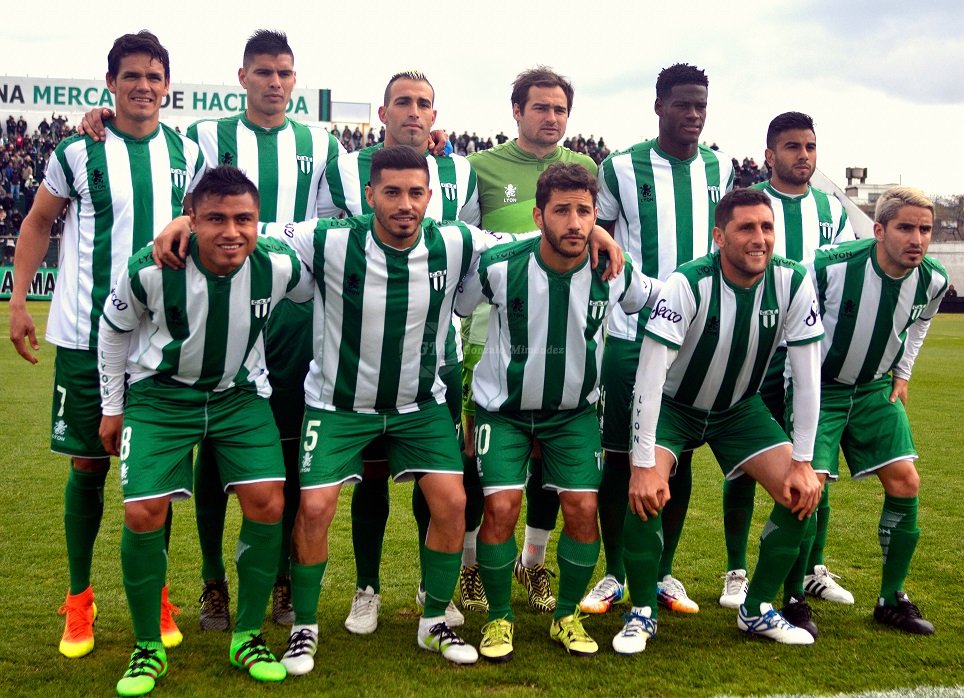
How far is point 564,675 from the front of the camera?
3.42 m

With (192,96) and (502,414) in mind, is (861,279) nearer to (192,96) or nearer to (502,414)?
(502,414)

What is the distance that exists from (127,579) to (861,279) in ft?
10.8

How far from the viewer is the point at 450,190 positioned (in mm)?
4430

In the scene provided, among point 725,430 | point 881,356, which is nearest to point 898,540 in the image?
point 881,356

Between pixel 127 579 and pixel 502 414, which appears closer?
pixel 127 579

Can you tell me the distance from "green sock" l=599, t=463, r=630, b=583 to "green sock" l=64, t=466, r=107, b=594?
2.24 m

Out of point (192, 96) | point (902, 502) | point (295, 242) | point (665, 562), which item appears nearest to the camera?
point (295, 242)

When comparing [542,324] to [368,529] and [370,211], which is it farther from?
[368,529]

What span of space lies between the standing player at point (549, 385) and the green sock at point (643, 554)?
0.17 meters

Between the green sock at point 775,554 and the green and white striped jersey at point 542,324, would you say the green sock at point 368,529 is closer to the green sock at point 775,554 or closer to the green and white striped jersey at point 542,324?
the green and white striped jersey at point 542,324

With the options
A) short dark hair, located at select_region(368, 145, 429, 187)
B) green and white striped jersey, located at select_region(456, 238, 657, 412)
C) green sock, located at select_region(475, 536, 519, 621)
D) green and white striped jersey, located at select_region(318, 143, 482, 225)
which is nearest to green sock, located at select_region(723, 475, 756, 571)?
green and white striped jersey, located at select_region(456, 238, 657, 412)

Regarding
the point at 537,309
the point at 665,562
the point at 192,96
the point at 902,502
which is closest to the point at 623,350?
the point at 537,309

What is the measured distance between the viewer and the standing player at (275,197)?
4.00 m

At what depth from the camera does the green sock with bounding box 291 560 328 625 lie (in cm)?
356
